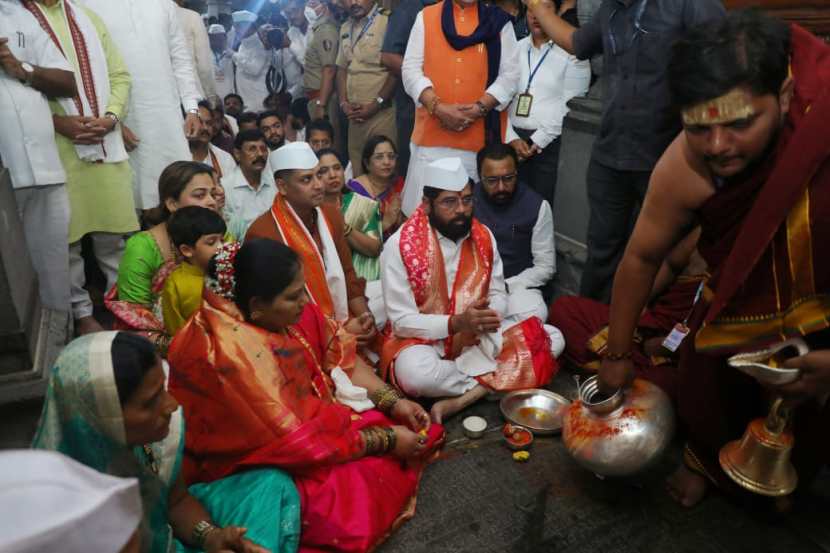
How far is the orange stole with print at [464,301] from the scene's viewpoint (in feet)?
11.1

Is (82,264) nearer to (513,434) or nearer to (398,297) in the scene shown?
(398,297)

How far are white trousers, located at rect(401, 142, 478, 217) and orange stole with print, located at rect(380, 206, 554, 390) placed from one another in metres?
1.19

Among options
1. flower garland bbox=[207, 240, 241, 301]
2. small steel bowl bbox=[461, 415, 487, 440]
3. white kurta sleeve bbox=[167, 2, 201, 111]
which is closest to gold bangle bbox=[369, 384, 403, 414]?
small steel bowl bbox=[461, 415, 487, 440]

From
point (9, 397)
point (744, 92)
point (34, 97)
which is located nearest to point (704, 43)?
point (744, 92)

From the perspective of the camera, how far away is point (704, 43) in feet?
5.75

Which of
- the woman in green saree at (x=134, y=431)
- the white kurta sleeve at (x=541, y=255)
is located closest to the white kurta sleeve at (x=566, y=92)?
the white kurta sleeve at (x=541, y=255)

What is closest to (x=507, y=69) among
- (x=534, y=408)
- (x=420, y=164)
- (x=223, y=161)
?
(x=420, y=164)

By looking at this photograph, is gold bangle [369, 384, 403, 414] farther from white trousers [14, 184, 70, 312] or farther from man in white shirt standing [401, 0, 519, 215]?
man in white shirt standing [401, 0, 519, 215]

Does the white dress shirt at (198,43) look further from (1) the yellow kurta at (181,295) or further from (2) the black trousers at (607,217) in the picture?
(2) the black trousers at (607,217)

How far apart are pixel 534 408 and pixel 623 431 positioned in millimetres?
955

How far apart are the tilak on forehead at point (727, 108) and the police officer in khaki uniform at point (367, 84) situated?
4.17m

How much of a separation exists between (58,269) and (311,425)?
2182mm

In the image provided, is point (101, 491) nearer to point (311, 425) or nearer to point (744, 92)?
point (311, 425)

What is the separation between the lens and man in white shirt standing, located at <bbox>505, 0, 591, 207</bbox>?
4.49 m
